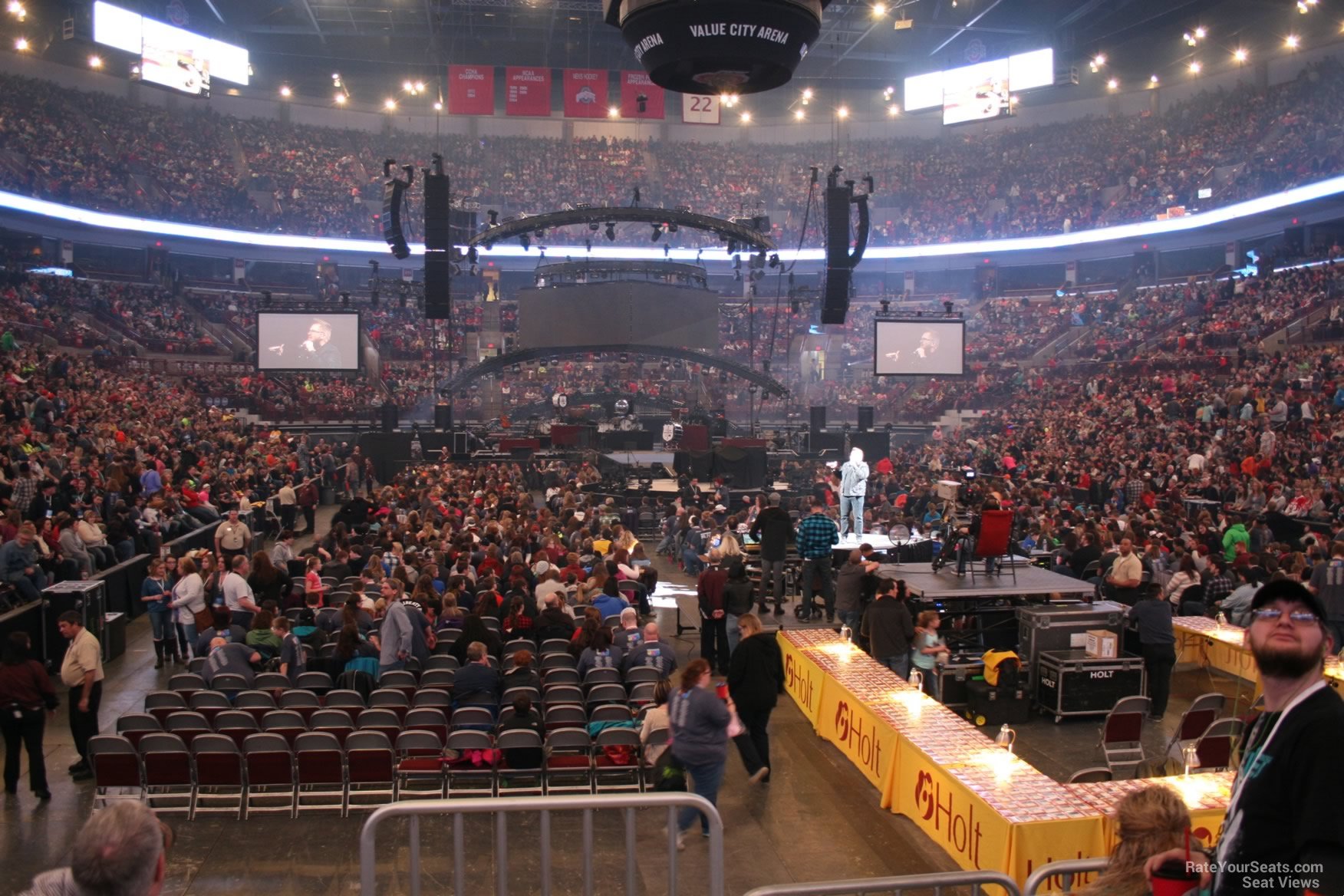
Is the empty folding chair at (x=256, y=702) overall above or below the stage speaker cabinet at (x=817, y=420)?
below

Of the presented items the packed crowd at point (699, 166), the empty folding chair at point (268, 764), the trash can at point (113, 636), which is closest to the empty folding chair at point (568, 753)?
the empty folding chair at point (268, 764)

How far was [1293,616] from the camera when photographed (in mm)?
2447

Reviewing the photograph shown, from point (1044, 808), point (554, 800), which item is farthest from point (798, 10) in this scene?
point (1044, 808)

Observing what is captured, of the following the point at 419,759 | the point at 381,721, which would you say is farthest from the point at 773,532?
the point at 419,759

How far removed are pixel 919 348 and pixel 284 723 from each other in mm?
22655

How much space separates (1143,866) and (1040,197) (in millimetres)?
44027

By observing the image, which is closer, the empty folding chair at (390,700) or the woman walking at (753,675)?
the woman walking at (753,675)

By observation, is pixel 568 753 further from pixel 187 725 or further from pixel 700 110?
pixel 700 110

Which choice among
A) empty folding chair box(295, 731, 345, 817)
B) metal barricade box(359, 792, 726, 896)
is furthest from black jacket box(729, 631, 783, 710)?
metal barricade box(359, 792, 726, 896)

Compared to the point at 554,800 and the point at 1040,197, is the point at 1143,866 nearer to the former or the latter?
the point at 554,800

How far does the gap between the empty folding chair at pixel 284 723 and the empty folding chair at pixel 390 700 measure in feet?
2.17

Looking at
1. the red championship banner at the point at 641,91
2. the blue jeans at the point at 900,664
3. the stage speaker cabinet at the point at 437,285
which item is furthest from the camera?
the red championship banner at the point at 641,91

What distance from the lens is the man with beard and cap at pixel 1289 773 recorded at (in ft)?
7.24

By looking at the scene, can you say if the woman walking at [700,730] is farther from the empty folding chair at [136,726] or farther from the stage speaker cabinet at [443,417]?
the stage speaker cabinet at [443,417]
